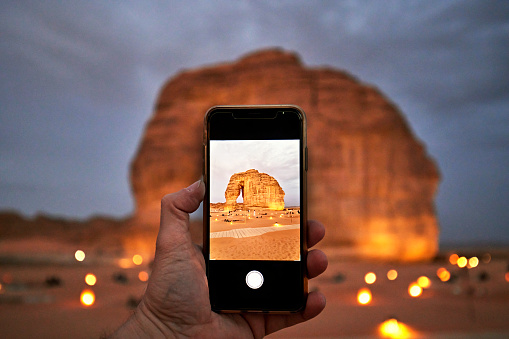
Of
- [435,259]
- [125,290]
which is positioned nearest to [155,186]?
[125,290]

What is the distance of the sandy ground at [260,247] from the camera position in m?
1.85

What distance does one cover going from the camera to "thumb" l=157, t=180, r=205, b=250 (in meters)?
1.78

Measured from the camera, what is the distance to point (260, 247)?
1.86m

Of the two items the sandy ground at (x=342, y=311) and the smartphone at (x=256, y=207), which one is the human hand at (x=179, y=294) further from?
the sandy ground at (x=342, y=311)

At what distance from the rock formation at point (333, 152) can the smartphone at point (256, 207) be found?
1399cm

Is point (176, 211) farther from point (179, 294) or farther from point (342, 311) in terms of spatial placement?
point (342, 311)

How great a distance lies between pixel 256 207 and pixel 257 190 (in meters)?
0.11

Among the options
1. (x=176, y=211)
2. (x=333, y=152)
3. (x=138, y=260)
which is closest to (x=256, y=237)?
(x=176, y=211)

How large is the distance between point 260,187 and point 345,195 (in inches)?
624

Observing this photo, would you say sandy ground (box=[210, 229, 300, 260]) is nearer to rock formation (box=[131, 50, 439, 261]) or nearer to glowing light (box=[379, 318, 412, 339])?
glowing light (box=[379, 318, 412, 339])

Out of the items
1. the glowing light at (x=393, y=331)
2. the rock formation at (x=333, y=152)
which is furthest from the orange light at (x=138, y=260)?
the glowing light at (x=393, y=331)

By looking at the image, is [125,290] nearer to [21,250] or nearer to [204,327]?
[204,327]

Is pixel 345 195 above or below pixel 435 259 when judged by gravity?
above

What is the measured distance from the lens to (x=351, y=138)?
17844 millimetres
